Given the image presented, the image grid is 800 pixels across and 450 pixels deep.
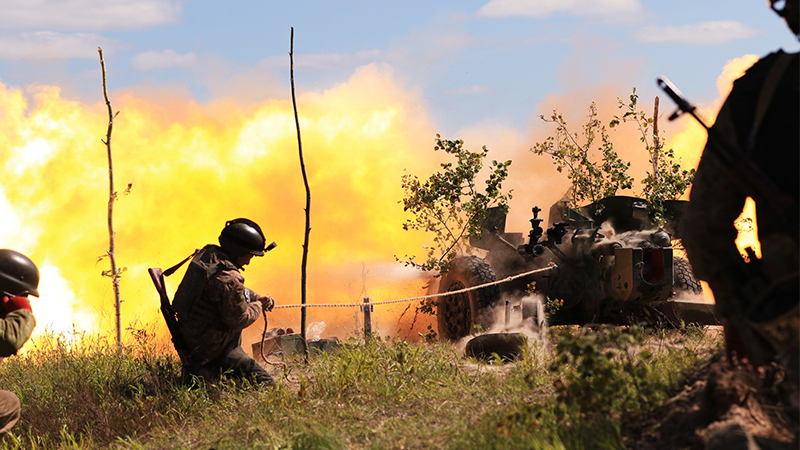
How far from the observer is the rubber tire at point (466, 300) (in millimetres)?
9047

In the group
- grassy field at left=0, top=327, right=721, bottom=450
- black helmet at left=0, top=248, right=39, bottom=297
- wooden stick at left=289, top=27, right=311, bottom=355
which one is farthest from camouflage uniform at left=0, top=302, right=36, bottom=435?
wooden stick at left=289, top=27, right=311, bottom=355

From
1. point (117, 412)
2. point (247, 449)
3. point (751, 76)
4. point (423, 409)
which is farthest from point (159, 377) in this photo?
point (751, 76)

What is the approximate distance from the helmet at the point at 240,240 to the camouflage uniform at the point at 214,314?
82 mm

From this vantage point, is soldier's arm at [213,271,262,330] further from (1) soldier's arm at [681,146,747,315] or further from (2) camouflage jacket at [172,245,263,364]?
(1) soldier's arm at [681,146,747,315]

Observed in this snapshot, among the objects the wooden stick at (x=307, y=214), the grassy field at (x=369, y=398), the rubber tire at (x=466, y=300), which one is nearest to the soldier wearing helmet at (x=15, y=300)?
the grassy field at (x=369, y=398)

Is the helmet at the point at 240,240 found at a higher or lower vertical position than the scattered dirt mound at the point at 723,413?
higher

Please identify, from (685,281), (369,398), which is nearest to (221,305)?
(369,398)

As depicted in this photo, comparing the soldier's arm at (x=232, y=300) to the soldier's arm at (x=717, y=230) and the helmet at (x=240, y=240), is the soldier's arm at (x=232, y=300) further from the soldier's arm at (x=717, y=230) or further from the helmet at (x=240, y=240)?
the soldier's arm at (x=717, y=230)

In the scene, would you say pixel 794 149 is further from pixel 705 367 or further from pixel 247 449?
pixel 247 449

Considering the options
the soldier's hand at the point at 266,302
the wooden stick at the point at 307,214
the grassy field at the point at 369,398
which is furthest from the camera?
the wooden stick at the point at 307,214

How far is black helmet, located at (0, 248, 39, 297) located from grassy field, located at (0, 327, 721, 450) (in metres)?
1.38

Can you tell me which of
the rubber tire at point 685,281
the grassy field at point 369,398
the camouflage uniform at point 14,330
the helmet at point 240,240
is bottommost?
the grassy field at point 369,398

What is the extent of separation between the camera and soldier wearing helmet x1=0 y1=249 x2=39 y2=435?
15.7ft

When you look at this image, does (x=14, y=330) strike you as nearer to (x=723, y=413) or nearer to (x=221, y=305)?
(x=221, y=305)
